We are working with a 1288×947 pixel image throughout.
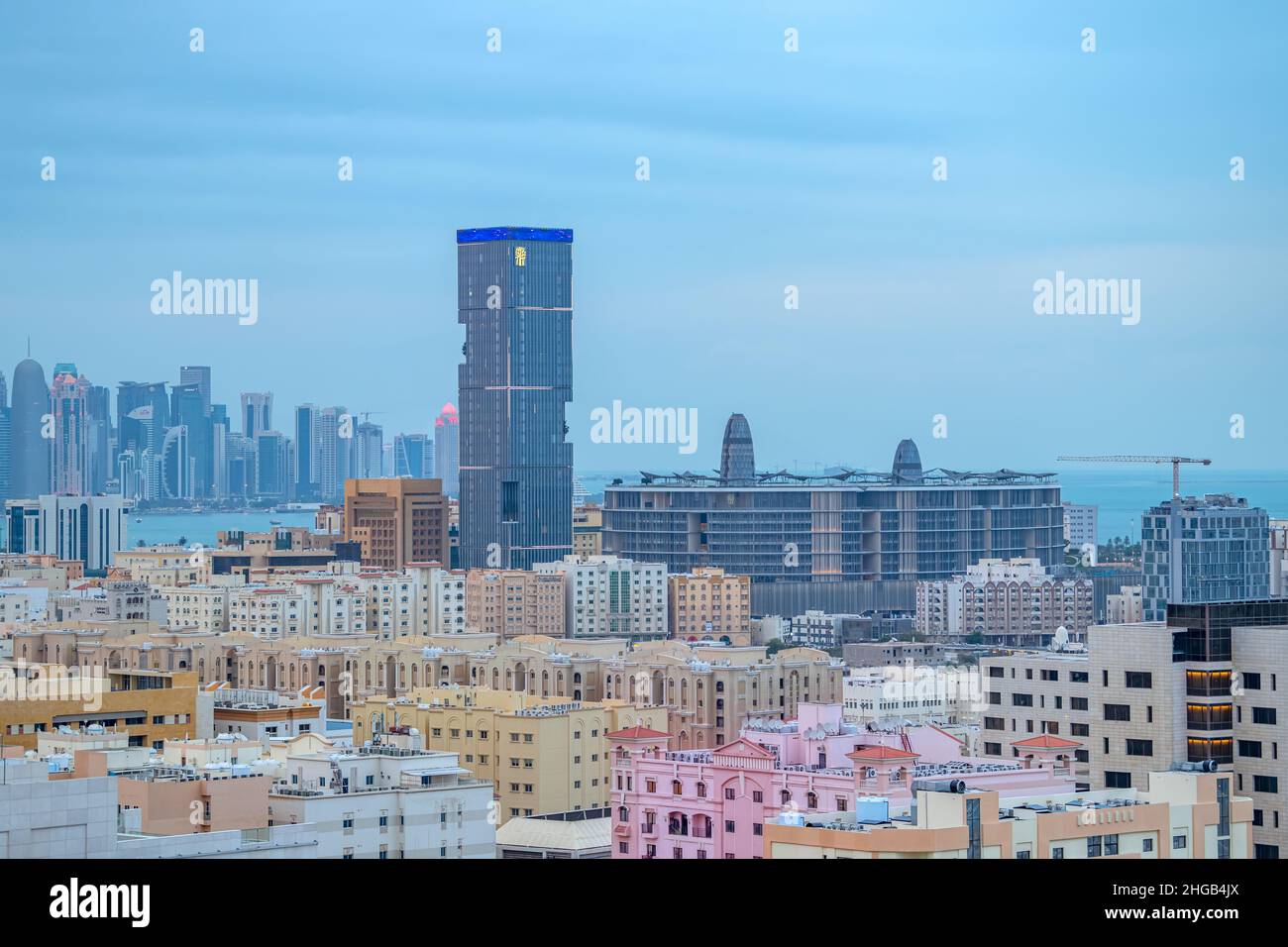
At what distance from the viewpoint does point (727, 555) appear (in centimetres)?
5106

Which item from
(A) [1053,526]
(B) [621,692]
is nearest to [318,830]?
(B) [621,692]

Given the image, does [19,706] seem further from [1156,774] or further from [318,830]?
[1156,774]

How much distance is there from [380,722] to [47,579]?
22349 millimetres

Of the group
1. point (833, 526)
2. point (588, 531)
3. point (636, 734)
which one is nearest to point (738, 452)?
point (833, 526)

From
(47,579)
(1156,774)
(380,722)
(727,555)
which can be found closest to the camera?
(1156,774)

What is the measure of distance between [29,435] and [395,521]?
881 centimetres

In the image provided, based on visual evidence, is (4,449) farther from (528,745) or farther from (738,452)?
(528,745)

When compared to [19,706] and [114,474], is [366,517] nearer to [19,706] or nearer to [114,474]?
[114,474]

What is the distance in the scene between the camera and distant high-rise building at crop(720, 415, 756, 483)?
5356 centimetres

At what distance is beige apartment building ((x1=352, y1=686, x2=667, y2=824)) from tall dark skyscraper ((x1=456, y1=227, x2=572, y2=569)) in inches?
1480

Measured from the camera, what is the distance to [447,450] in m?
61.4

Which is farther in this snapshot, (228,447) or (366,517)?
(228,447)
